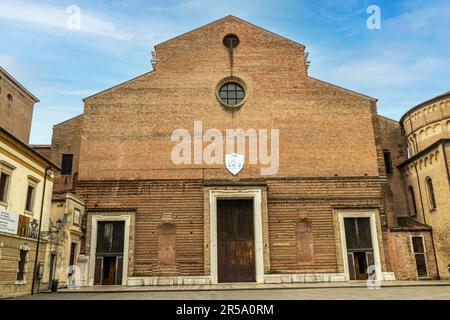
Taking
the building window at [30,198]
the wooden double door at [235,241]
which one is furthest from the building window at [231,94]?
the building window at [30,198]

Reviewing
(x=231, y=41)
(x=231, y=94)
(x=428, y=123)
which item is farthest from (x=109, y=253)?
(x=428, y=123)

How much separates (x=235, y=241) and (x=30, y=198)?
10783 millimetres

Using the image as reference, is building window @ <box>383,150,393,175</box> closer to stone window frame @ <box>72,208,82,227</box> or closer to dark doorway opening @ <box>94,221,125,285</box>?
dark doorway opening @ <box>94,221,125,285</box>

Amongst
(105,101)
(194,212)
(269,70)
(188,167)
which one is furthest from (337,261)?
(105,101)

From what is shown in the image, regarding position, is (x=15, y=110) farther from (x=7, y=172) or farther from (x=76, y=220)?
(x=7, y=172)

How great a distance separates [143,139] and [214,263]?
8.32 m

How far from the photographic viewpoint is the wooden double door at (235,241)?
21625 millimetres

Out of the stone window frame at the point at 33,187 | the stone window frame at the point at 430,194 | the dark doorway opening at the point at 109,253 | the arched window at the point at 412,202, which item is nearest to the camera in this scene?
the stone window frame at the point at 33,187

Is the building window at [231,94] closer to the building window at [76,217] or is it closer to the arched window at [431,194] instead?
the building window at [76,217]

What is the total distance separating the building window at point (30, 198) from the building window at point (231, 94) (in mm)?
11978

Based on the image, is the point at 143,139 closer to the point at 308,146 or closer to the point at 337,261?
the point at 308,146

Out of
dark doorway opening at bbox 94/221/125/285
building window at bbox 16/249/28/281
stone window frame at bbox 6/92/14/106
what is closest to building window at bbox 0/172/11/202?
building window at bbox 16/249/28/281

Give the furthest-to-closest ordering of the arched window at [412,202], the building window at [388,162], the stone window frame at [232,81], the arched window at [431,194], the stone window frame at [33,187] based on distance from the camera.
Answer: the building window at [388,162] < the arched window at [412,202] < the stone window frame at [232,81] < the arched window at [431,194] < the stone window frame at [33,187]

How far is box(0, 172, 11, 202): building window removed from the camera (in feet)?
48.8
